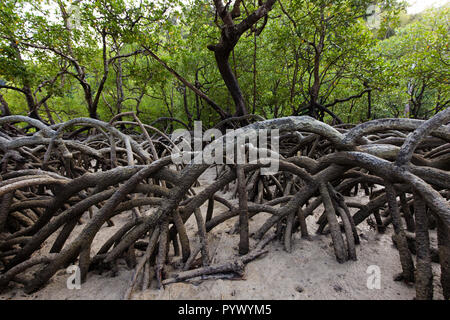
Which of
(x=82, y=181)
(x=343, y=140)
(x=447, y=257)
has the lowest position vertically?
(x=447, y=257)

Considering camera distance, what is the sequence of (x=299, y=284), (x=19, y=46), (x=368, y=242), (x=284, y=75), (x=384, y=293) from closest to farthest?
(x=384, y=293) < (x=299, y=284) < (x=368, y=242) < (x=19, y=46) < (x=284, y=75)

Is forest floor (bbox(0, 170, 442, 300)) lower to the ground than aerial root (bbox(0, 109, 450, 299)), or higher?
lower

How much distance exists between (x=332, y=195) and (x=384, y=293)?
0.78 metres

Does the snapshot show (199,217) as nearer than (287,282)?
No

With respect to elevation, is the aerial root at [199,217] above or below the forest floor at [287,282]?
above

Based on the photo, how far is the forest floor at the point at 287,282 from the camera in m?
1.16

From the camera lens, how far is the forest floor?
116 centimetres

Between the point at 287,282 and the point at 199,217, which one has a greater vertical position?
the point at 199,217

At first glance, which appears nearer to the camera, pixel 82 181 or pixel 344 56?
pixel 82 181

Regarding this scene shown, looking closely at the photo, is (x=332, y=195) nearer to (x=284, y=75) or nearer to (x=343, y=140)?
(x=343, y=140)

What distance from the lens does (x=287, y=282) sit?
126 cm
